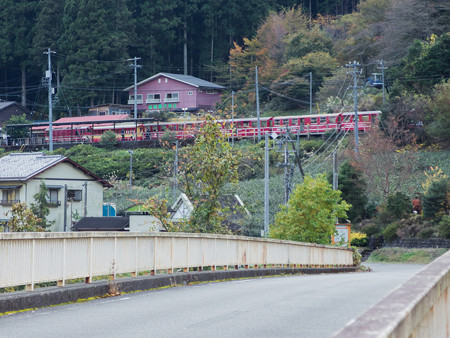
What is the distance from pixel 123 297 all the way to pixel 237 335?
4.85m

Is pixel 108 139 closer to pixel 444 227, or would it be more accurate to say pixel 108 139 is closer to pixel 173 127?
pixel 173 127

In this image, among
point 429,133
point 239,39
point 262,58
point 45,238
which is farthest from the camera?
point 239,39

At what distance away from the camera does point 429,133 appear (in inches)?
2164

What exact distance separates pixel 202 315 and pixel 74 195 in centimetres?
3875

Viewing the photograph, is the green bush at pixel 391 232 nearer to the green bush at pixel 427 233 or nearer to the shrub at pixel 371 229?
the shrub at pixel 371 229

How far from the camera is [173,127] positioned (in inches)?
3027

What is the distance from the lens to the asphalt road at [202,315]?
8.59 meters

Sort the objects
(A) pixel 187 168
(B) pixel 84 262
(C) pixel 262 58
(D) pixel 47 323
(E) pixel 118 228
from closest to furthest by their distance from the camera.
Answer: (D) pixel 47 323
(B) pixel 84 262
(A) pixel 187 168
(E) pixel 118 228
(C) pixel 262 58

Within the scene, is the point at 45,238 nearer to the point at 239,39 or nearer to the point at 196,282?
the point at 196,282

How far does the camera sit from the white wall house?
43500 millimetres

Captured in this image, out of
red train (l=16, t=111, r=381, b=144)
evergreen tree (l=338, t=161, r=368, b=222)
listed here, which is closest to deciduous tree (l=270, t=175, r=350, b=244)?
evergreen tree (l=338, t=161, r=368, b=222)

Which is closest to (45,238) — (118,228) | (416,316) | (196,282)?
(196,282)

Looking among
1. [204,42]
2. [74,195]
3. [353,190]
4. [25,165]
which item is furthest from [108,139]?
[353,190]

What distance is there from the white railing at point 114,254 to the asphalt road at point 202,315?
0.59 metres
